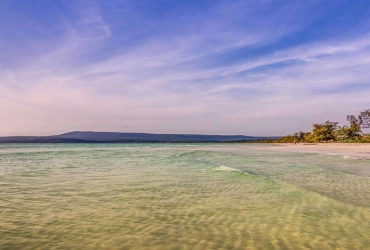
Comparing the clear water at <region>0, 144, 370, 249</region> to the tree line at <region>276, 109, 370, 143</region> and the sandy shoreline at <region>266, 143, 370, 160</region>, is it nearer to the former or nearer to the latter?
the sandy shoreline at <region>266, 143, 370, 160</region>

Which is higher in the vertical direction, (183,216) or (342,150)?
(183,216)

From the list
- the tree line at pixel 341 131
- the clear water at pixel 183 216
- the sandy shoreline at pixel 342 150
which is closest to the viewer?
the clear water at pixel 183 216

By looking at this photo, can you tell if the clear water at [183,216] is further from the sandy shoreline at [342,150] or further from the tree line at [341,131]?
the tree line at [341,131]

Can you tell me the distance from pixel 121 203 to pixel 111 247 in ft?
10.1

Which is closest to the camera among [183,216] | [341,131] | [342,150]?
[183,216]

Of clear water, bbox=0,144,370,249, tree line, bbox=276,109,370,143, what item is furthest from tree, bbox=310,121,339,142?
clear water, bbox=0,144,370,249

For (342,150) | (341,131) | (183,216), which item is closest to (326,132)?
(341,131)

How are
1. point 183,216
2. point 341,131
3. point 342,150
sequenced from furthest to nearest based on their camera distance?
point 341,131 < point 342,150 < point 183,216

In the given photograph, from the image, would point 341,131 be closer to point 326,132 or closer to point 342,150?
point 326,132

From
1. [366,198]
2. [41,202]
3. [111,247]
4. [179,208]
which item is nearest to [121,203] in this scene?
[179,208]

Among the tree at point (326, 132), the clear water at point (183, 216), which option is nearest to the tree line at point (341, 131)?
the tree at point (326, 132)

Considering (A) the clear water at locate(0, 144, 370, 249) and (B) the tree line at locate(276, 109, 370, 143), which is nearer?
(A) the clear water at locate(0, 144, 370, 249)

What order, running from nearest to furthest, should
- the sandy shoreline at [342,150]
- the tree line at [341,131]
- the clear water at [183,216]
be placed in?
1. the clear water at [183,216]
2. the sandy shoreline at [342,150]
3. the tree line at [341,131]

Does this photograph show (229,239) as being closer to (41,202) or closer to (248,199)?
(248,199)
